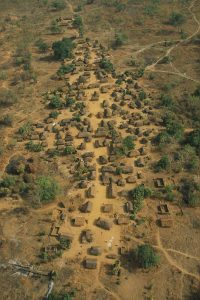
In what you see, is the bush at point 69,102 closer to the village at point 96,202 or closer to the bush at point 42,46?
the village at point 96,202

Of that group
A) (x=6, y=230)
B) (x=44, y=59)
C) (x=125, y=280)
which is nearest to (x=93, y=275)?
(x=125, y=280)

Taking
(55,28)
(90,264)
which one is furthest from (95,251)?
(55,28)

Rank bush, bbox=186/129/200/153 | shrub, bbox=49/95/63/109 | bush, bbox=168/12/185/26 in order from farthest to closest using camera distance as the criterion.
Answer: bush, bbox=168/12/185/26 < shrub, bbox=49/95/63/109 < bush, bbox=186/129/200/153

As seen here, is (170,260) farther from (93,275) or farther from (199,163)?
(199,163)

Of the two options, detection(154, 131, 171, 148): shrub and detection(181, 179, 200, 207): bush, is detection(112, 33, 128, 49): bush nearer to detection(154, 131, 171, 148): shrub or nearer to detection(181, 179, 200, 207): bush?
detection(154, 131, 171, 148): shrub

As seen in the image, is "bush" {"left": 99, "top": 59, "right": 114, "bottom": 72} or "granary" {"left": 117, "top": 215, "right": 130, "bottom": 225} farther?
"bush" {"left": 99, "top": 59, "right": 114, "bottom": 72}

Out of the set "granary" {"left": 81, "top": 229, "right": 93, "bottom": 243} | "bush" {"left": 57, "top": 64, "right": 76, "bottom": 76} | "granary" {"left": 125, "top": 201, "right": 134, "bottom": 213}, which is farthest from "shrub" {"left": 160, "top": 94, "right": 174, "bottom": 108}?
"granary" {"left": 81, "top": 229, "right": 93, "bottom": 243}
